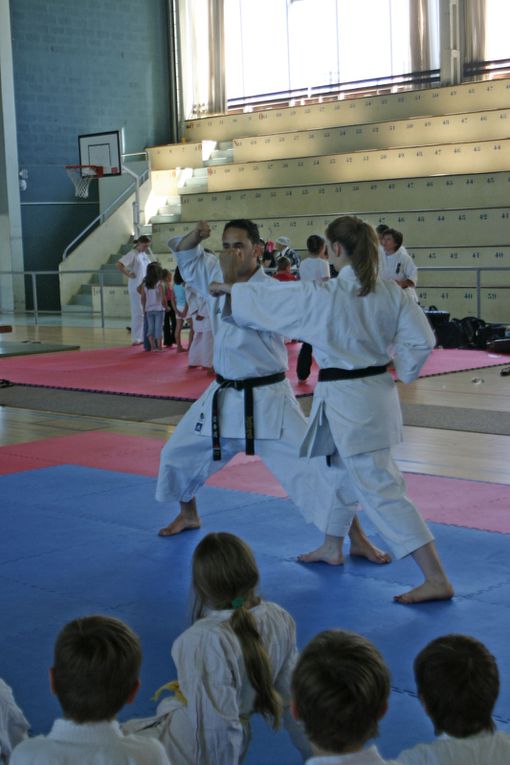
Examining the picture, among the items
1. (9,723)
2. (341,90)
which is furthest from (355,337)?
(341,90)

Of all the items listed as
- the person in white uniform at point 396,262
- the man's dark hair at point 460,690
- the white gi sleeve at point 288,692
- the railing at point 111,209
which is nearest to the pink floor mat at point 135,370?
the person in white uniform at point 396,262

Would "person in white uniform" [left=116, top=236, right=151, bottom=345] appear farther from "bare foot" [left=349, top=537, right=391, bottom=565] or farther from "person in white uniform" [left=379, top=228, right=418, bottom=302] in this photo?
"bare foot" [left=349, top=537, right=391, bottom=565]

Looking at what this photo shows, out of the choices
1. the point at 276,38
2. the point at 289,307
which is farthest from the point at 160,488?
the point at 276,38

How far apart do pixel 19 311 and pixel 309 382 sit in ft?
38.7

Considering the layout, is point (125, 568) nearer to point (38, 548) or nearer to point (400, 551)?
point (38, 548)

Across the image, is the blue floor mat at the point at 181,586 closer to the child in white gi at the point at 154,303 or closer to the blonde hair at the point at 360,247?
the blonde hair at the point at 360,247

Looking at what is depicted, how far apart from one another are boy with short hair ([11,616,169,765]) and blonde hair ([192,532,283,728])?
20.3 inches

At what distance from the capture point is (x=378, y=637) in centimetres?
340

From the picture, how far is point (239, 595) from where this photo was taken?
2441 millimetres

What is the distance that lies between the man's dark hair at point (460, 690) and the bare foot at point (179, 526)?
115 inches

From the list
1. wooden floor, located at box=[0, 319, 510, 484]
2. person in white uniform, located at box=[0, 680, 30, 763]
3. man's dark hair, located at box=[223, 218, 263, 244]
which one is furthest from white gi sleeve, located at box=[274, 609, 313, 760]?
wooden floor, located at box=[0, 319, 510, 484]

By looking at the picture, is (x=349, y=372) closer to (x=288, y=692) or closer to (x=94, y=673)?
(x=288, y=692)

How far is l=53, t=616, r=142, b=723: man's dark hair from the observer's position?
1838mm

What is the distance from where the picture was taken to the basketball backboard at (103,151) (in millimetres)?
18766
